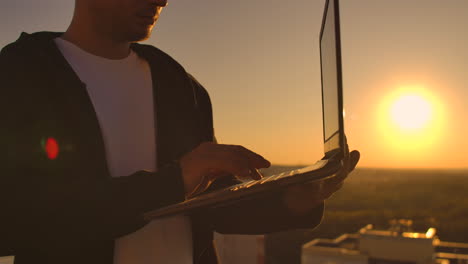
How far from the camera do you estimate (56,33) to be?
1.26 m

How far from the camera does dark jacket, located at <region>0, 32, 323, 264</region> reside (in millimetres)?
850

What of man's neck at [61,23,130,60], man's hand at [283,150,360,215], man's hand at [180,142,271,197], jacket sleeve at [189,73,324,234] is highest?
man's neck at [61,23,130,60]

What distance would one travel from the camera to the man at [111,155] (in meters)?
Answer: 0.85

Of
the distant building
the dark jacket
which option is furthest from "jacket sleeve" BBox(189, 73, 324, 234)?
the distant building

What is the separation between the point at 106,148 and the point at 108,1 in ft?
1.20

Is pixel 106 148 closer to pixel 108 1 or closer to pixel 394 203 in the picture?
pixel 108 1

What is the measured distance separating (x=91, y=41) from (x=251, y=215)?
0.64 m

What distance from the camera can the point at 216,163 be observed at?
81 cm

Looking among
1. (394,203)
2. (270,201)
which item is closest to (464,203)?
(394,203)

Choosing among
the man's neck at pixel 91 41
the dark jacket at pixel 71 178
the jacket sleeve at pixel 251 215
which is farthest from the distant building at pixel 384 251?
the man's neck at pixel 91 41

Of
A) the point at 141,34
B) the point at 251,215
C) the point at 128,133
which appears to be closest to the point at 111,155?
the point at 128,133

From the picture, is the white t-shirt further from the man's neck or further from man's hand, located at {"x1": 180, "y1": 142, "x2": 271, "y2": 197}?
man's hand, located at {"x1": 180, "y1": 142, "x2": 271, "y2": 197}

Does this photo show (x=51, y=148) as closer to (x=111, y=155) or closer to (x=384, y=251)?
(x=111, y=155)

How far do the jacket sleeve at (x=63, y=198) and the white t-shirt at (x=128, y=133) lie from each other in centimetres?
21
